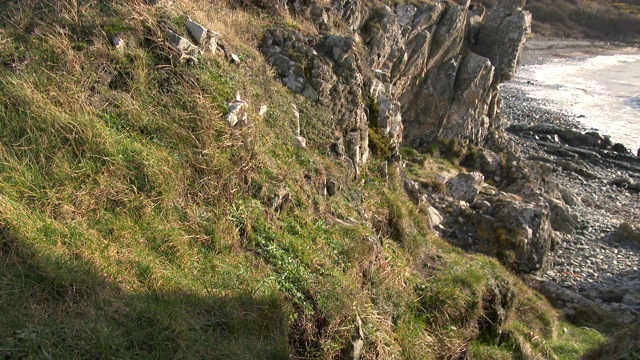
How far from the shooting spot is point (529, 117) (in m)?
34.7

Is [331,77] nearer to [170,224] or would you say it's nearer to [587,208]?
[170,224]

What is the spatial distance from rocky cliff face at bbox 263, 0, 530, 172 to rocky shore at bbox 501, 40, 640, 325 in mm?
4924

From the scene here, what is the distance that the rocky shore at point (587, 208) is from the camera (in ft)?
46.1

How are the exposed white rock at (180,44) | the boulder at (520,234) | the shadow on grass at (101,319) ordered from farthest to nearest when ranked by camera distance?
the boulder at (520,234)
the exposed white rock at (180,44)
the shadow on grass at (101,319)

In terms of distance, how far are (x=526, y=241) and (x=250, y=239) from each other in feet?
34.0

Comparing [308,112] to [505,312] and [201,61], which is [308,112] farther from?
[505,312]

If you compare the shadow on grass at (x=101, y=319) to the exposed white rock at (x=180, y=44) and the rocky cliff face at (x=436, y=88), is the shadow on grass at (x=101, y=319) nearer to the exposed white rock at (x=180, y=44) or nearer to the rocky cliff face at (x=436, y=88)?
the exposed white rock at (x=180, y=44)

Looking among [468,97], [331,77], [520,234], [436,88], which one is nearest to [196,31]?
[331,77]

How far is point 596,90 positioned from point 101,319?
48.6 m

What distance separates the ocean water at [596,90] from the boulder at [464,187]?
19218 mm

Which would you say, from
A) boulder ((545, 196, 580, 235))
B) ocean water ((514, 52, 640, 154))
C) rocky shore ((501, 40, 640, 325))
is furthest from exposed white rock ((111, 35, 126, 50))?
ocean water ((514, 52, 640, 154))

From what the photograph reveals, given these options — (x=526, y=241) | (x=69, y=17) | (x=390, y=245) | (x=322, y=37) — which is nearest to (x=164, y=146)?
(x=69, y=17)

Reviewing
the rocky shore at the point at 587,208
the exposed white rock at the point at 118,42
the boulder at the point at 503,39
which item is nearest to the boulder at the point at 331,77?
the exposed white rock at the point at 118,42

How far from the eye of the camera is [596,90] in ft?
146
